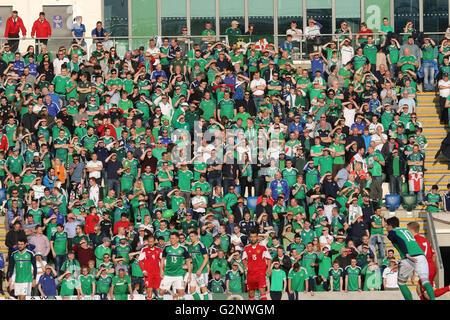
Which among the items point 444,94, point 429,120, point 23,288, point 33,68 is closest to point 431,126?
point 429,120

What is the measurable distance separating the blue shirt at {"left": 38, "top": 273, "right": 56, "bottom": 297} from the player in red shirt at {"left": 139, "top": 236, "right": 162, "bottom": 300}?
193cm

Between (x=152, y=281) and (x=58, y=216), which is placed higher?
(x=58, y=216)

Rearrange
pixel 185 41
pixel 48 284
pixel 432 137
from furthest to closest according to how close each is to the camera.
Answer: pixel 185 41
pixel 432 137
pixel 48 284

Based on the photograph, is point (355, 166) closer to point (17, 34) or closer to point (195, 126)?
point (195, 126)

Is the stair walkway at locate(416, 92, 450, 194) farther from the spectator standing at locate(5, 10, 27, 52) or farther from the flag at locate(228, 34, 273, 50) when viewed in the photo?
the spectator standing at locate(5, 10, 27, 52)

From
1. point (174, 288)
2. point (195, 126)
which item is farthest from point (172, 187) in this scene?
point (174, 288)

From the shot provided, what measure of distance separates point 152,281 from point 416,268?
302 inches

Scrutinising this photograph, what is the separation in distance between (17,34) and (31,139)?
593cm

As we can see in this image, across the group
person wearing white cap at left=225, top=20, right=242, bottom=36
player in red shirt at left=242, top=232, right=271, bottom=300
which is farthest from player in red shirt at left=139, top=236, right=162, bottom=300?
person wearing white cap at left=225, top=20, right=242, bottom=36

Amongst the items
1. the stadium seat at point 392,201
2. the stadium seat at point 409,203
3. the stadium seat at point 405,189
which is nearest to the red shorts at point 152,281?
the stadium seat at point 392,201

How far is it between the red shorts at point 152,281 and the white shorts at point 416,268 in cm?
729

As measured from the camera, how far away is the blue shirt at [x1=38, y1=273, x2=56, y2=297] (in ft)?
68.8

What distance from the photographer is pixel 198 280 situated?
2127cm

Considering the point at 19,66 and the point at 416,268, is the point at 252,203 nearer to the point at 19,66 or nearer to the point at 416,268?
the point at 19,66
